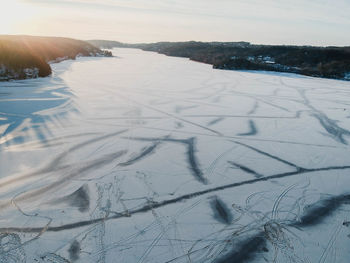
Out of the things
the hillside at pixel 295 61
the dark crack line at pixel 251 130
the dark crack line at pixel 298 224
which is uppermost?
the hillside at pixel 295 61

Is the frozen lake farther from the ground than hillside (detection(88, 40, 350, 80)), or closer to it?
closer to it

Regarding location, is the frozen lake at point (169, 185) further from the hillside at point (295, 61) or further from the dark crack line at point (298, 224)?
the hillside at point (295, 61)

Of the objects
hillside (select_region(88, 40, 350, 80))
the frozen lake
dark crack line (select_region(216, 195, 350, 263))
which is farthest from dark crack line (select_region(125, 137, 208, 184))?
hillside (select_region(88, 40, 350, 80))

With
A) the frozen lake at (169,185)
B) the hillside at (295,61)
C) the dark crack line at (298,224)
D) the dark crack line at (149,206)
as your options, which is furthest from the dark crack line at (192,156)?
the hillside at (295,61)

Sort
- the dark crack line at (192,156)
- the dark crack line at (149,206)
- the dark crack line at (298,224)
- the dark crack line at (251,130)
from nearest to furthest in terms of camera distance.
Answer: the dark crack line at (298,224), the dark crack line at (149,206), the dark crack line at (192,156), the dark crack line at (251,130)

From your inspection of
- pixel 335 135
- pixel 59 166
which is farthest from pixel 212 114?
pixel 59 166

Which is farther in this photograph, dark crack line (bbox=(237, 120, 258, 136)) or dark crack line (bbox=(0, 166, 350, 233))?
dark crack line (bbox=(237, 120, 258, 136))

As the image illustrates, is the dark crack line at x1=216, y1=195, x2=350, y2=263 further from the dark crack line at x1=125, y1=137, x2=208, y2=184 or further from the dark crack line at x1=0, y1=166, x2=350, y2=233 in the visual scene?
the dark crack line at x1=125, y1=137, x2=208, y2=184

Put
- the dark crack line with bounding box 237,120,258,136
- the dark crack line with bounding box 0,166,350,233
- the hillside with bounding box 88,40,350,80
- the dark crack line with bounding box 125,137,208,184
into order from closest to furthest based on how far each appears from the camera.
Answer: the dark crack line with bounding box 0,166,350,233 → the dark crack line with bounding box 125,137,208,184 → the dark crack line with bounding box 237,120,258,136 → the hillside with bounding box 88,40,350,80
